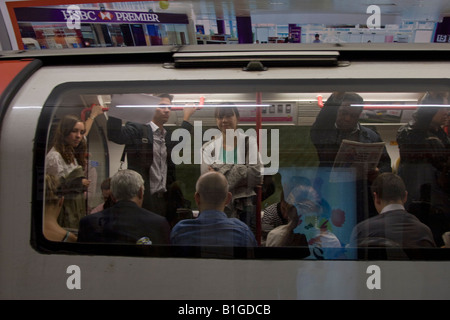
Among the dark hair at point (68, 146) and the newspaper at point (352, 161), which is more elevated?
the dark hair at point (68, 146)

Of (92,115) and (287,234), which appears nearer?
(287,234)

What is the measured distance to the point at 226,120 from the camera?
2203 mm

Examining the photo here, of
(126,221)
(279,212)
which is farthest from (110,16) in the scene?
(279,212)

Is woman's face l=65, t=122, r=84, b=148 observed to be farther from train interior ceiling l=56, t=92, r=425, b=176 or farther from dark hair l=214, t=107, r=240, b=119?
dark hair l=214, t=107, r=240, b=119

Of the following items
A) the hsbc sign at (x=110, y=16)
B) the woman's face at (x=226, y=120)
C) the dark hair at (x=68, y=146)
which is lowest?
the dark hair at (x=68, y=146)

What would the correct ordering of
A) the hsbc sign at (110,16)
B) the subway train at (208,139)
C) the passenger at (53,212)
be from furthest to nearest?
the hsbc sign at (110,16) → the passenger at (53,212) → the subway train at (208,139)

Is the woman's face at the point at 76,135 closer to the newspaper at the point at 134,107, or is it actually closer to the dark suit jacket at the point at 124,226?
the newspaper at the point at 134,107

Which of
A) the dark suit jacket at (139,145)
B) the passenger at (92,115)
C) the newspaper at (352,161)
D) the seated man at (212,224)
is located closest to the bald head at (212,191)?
the seated man at (212,224)

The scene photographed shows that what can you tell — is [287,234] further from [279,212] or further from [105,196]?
[105,196]

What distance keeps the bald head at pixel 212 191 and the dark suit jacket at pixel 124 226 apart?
244 mm

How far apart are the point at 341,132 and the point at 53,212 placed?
5.32 feet

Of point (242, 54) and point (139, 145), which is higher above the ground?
point (242, 54)

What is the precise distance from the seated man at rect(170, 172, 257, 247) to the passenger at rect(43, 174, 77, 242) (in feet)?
1.91

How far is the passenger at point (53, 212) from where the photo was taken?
2.09 m
